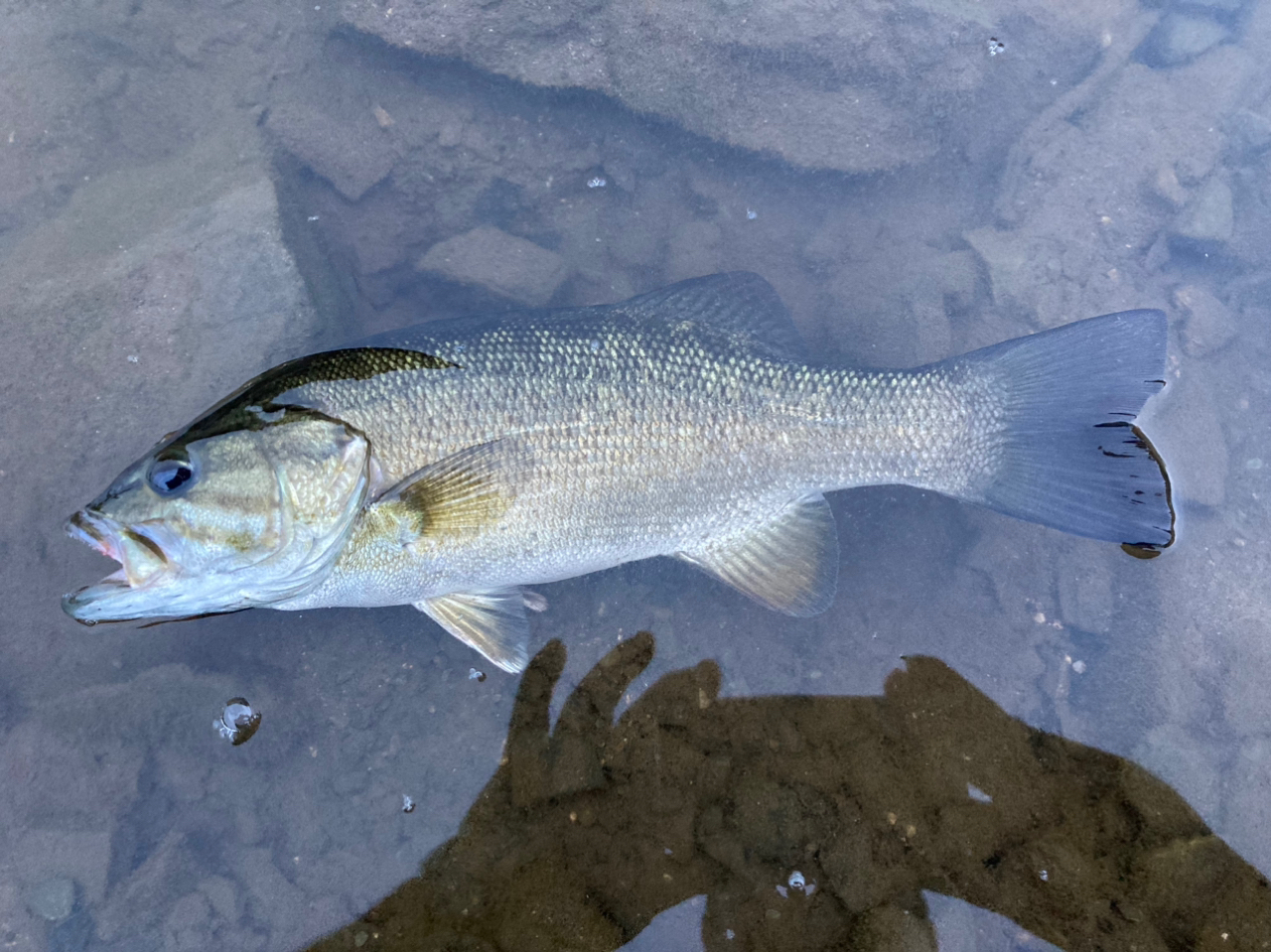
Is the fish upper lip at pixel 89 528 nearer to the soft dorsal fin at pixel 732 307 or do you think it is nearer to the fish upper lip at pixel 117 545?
the fish upper lip at pixel 117 545

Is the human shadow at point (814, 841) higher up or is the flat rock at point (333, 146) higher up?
the flat rock at point (333, 146)

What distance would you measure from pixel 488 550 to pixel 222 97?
3.25m

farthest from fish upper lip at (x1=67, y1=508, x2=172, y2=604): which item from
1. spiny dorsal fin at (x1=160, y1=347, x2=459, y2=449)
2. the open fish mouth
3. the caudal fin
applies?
the caudal fin

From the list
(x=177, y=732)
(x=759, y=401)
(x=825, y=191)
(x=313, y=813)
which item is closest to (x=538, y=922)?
(x=313, y=813)

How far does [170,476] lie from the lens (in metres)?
2.16

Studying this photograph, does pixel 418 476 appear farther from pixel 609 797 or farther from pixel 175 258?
pixel 175 258

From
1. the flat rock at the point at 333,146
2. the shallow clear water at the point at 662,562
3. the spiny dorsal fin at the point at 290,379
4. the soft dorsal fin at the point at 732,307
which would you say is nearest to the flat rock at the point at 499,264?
the shallow clear water at the point at 662,562

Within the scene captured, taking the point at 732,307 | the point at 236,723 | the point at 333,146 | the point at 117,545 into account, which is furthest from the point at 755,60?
the point at 236,723

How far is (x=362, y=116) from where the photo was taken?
4.05 m

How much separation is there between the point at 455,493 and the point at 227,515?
691mm

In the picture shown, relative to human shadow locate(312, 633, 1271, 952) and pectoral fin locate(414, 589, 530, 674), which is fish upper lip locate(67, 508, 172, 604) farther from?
human shadow locate(312, 633, 1271, 952)

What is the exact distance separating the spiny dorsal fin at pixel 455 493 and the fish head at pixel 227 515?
0.44 feet

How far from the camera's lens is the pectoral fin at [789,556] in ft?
9.59

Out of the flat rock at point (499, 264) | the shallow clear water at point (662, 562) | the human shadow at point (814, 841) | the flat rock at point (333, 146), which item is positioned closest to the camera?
the human shadow at point (814, 841)
